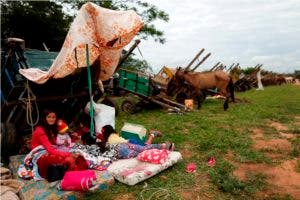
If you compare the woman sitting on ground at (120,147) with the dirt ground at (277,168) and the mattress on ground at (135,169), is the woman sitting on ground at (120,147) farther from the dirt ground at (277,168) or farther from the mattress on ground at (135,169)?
the dirt ground at (277,168)

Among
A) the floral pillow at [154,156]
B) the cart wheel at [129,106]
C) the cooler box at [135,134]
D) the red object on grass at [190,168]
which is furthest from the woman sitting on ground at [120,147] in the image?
the cart wheel at [129,106]

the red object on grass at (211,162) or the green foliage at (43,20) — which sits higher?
the green foliage at (43,20)

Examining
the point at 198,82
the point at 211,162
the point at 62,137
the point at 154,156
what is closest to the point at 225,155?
the point at 211,162

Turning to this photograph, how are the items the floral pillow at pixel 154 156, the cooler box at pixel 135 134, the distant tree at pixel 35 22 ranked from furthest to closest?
the distant tree at pixel 35 22 < the cooler box at pixel 135 134 < the floral pillow at pixel 154 156

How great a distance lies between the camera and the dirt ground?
529 centimetres

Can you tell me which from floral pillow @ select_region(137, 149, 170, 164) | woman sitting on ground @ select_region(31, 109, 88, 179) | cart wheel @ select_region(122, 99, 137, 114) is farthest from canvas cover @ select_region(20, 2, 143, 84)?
cart wheel @ select_region(122, 99, 137, 114)

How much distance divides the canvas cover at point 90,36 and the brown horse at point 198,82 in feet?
25.0

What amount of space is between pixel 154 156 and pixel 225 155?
1.79m

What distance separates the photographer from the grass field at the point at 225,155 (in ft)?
17.0

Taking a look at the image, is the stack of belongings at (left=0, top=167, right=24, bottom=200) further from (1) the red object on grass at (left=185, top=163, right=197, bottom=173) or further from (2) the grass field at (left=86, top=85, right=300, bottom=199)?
(1) the red object on grass at (left=185, top=163, right=197, bottom=173)

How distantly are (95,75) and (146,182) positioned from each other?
320 centimetres

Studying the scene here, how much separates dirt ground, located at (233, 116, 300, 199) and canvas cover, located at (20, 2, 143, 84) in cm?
330

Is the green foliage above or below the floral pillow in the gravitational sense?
above

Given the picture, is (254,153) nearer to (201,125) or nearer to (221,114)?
(201,125)
